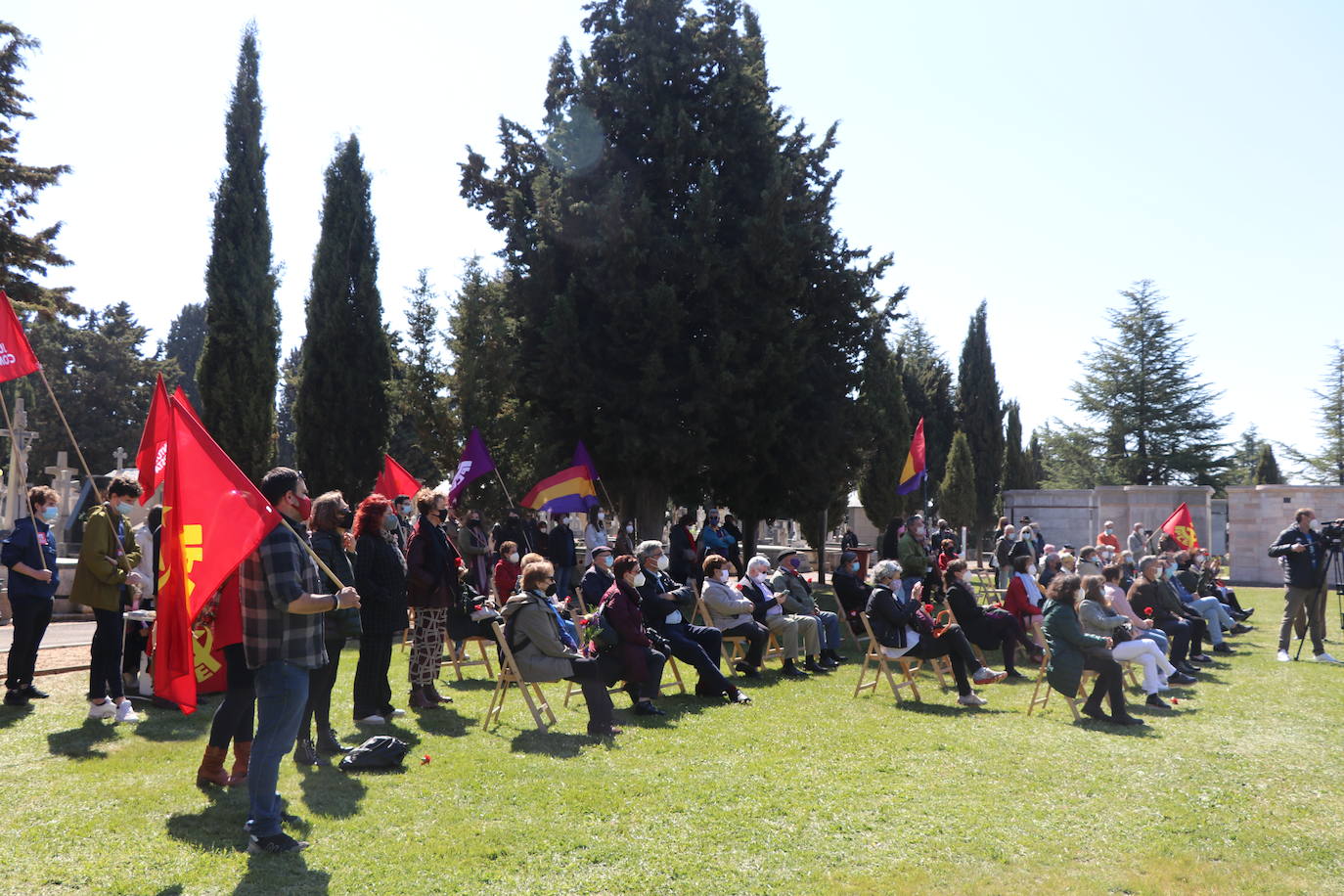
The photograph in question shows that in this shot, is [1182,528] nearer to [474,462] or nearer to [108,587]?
[474,462]

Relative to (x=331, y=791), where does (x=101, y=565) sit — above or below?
above

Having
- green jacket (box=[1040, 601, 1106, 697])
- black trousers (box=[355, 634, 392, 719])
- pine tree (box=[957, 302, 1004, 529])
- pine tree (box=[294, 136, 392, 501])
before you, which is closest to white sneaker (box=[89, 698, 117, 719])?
black trousers (box=[355, 634, 392, 719])

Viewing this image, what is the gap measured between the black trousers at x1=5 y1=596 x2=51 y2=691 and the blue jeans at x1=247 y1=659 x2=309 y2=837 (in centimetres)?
476

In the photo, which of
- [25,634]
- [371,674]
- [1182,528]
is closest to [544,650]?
[371,674]

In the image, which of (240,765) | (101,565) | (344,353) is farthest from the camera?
(344,353)

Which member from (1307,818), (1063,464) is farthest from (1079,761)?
(1063,464)

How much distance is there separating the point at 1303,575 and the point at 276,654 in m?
13.8

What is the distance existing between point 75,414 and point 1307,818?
205 ft

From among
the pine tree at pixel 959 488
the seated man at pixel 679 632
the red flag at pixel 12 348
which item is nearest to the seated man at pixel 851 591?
the seated man at pixel 679 632

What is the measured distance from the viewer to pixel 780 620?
1258 centimetres

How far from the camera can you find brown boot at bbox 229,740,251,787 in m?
6.71

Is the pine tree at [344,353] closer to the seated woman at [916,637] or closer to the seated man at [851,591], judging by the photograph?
the seated man at [851,591]

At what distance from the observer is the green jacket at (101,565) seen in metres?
8.36

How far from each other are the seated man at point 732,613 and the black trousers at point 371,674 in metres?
4.27
